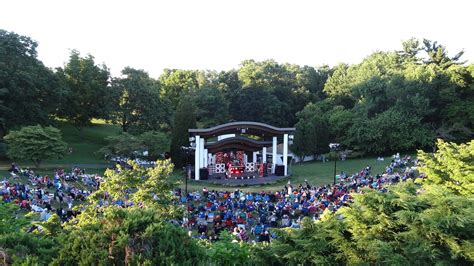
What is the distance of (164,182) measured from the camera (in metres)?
16.5

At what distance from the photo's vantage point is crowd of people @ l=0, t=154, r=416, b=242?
63.3ft

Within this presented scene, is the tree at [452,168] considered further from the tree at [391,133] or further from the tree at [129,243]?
the tree at [391,133]

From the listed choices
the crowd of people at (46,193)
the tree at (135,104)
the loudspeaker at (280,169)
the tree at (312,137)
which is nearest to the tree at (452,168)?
the crowd of people at (46,193)

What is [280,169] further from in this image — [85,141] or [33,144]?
[85,141]

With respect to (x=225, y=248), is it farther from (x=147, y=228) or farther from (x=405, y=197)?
(x=405, y=197)

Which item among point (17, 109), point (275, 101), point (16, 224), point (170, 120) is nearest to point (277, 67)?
Result: point (275, 101)

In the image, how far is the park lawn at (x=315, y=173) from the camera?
34156mm

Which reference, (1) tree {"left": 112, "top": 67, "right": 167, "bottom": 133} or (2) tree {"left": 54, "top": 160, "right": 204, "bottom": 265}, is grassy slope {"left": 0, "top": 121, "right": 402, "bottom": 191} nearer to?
(1) tree {"left": 112, "top": 67, "right": 167, "bottom": 133}

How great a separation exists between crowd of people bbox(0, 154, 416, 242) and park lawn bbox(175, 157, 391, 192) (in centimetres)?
505

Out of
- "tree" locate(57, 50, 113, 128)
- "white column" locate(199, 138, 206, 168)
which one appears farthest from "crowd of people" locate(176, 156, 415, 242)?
"tree" locate(57, 50, 113, 128)

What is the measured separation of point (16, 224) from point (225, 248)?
5.91 m

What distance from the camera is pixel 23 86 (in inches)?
1526

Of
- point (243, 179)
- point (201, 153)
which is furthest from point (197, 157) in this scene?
point (243, 179)

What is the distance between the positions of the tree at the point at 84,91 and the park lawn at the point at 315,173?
46.3 feet
